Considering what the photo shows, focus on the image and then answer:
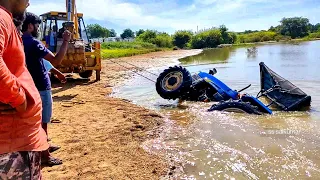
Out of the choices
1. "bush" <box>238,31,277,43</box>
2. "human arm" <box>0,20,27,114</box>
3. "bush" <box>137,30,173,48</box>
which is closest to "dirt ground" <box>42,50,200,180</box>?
"human arm" <box>0,20,27,114</box>

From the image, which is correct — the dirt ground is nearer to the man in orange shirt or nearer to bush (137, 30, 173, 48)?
the man in orange shirt

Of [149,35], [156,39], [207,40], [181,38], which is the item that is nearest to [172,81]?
[156,39]

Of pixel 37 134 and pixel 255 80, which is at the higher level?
pixel 37 134

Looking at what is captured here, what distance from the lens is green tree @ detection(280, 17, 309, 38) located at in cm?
9011

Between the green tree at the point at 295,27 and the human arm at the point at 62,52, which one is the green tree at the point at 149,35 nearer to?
the green tree at the point at 295,27

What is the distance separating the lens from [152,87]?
11617mm

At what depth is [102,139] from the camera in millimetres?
5141

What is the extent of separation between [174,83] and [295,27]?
92360 millimetres

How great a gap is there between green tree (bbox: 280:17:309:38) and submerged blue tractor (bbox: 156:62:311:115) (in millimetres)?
88774

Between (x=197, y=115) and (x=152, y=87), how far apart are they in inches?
188

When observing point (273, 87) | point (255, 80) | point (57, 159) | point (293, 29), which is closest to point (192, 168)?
point (57, 159)

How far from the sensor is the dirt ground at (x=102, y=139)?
3.88m

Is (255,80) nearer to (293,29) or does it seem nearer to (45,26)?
(45,26)

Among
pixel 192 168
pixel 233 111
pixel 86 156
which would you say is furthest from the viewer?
pixel 233 111
